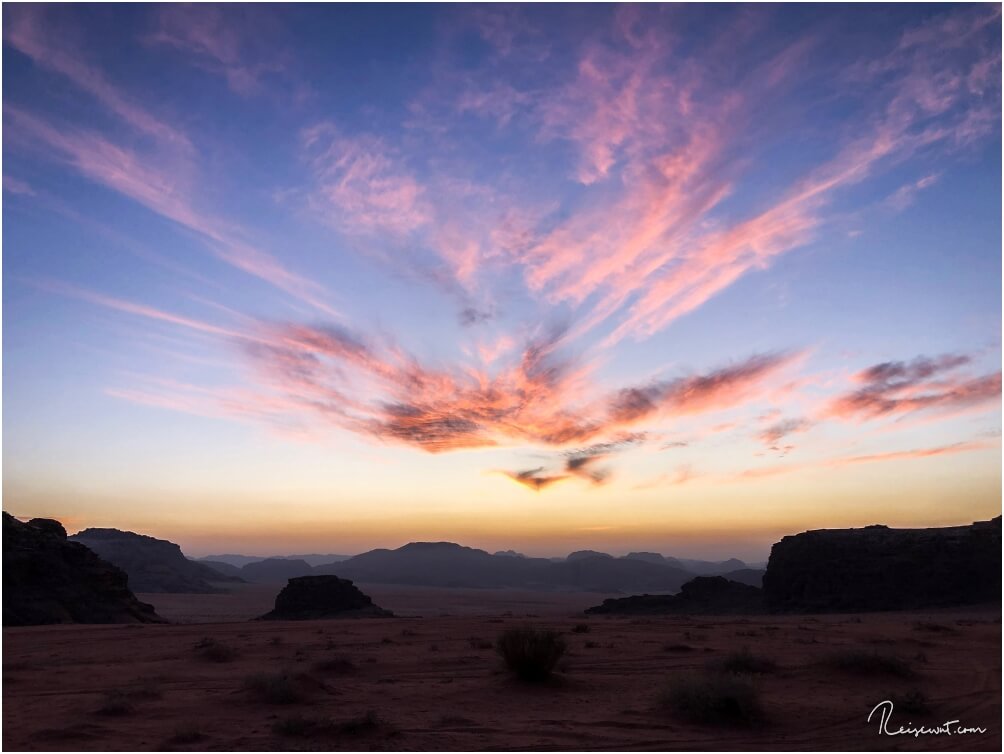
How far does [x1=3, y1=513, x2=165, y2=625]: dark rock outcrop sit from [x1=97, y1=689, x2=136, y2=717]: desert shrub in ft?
76.3

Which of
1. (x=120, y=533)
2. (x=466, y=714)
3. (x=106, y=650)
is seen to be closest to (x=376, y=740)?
(x=466, y=714)

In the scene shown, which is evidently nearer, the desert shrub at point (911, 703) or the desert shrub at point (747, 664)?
the desert shrub at point (911, 703)

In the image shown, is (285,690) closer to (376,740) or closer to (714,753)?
(376,740)

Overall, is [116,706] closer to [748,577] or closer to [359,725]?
[359,725]

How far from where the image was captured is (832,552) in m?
42.7

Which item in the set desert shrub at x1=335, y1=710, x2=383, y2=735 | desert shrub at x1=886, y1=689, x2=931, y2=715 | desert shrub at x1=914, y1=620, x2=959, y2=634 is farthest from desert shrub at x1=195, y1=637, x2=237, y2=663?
desert shrub at x1=914, y1=620, x2=959, y2=634

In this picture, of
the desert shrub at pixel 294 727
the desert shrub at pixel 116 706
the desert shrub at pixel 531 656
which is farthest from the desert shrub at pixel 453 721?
the desert shrub at pixel 116 706

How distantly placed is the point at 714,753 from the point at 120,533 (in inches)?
5791

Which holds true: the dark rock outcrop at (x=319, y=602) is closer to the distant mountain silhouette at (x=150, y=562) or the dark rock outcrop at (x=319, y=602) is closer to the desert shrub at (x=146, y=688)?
the desert shrub at (x=146, y=688)

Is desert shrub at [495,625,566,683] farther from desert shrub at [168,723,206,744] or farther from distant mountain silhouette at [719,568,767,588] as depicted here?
distant mountain silhouette at [719,568,767,588]

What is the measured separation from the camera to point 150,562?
10606 cm

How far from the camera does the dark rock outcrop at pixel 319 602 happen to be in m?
41.3

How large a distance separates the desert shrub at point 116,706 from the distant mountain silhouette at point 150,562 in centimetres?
9228
